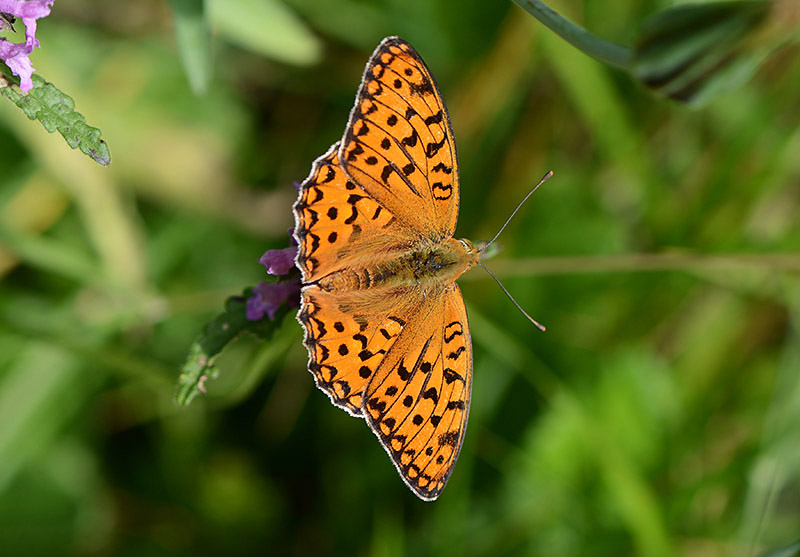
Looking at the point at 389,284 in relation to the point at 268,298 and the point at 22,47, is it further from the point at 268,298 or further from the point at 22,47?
the point at 22,47

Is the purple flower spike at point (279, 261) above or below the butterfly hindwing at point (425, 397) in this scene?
above

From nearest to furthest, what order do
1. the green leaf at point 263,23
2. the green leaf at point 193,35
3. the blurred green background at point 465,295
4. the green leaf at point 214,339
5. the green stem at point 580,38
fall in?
the green stem at point 580,38
the green leaf at point 214,339
the green leaf at point 193,35
the green leaf at point 263,23
the blurred green background at point 465,295

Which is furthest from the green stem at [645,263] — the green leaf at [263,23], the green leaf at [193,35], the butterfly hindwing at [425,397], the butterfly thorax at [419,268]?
the green leaf at [193,35]

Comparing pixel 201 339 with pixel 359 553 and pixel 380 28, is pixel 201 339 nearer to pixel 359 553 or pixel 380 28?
pixel 359 553

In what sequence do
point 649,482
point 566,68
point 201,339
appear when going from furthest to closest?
point 649,482 → point 566,68 → point 201,339

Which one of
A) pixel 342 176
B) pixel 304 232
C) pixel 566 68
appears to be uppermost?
pixel 566 68

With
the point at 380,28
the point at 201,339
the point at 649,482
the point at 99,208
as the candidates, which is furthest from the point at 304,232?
the point at 649,482

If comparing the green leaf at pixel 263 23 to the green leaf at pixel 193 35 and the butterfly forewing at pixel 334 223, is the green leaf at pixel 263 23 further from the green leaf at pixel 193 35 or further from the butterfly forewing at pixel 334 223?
the butterfly forewing at pixel 334 223

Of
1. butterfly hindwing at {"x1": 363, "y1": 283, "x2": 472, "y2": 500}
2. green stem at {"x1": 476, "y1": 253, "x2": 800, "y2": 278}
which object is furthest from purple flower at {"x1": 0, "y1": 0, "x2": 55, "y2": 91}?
green stem at {"x1": 476, "y1": 253, "x2": 800, "y2": 278}
